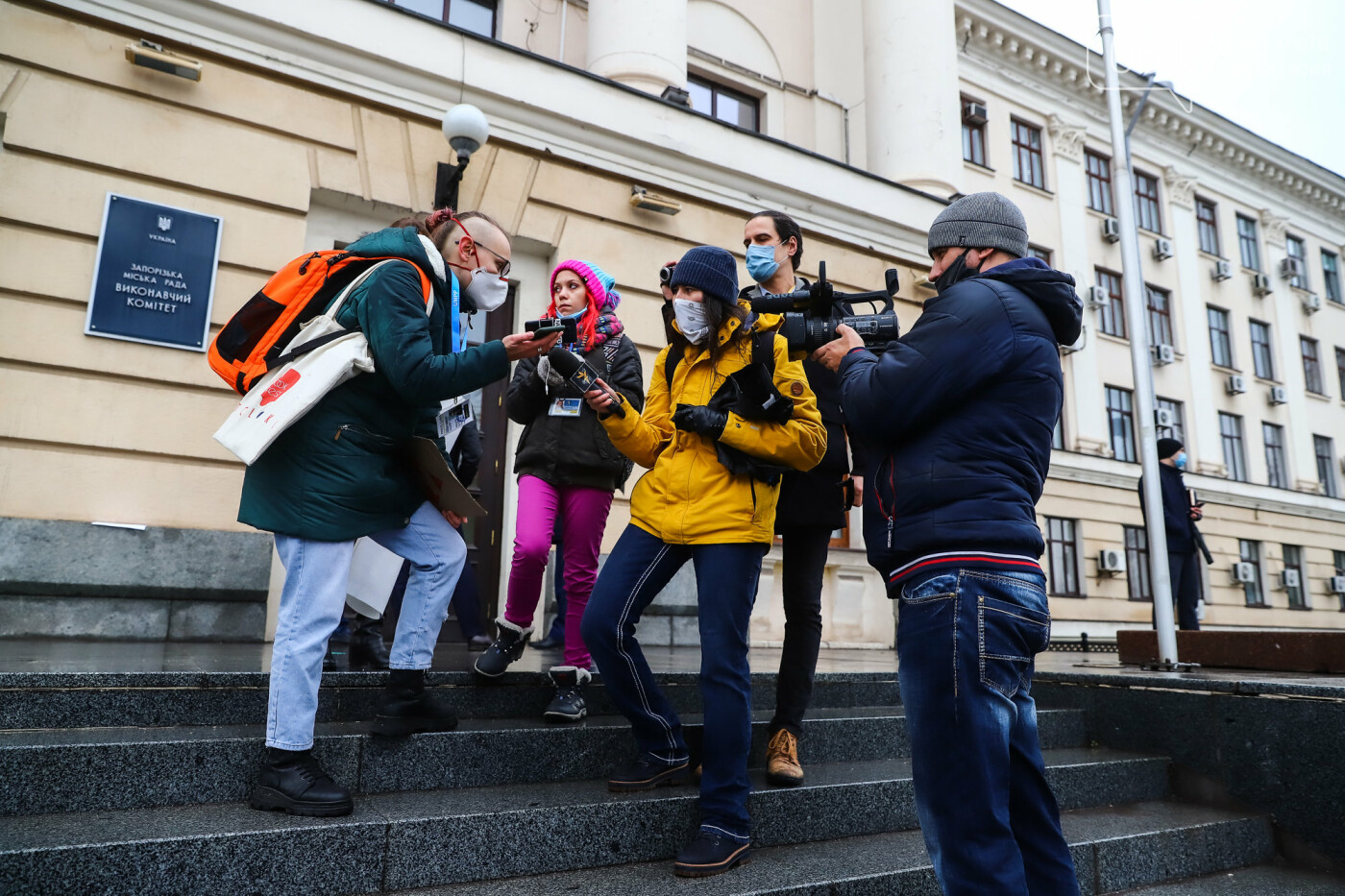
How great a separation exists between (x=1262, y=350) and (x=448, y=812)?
1127 inches

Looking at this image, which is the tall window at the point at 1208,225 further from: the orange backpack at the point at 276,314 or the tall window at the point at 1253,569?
the orange backpack at the point at 276,314

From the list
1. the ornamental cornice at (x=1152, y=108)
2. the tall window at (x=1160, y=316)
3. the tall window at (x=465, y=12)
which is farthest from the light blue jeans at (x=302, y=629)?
the tall window at (x=1160, y=316)

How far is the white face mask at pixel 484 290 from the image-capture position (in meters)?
3.34

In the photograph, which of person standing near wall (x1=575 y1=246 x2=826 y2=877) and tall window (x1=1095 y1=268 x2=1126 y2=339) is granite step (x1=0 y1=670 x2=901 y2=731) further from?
tall window (x1=1095 y1=268 x2=1126 y2=339)

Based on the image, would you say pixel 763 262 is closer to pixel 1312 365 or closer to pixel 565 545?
pixel 565 545

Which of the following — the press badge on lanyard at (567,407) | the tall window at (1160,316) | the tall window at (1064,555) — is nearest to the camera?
the press badge on lanyard at (567,407)

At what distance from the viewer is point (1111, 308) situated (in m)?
21.3

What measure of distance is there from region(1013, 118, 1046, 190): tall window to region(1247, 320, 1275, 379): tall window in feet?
29.6

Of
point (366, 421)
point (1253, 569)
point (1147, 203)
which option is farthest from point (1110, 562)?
point (366, 421)

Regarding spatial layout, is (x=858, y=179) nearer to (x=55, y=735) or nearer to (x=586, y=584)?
(x=586, y=584)

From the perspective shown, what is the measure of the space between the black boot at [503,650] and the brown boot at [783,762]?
1187 mm

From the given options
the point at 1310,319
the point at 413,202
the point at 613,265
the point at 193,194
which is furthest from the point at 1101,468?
the point at 193,194

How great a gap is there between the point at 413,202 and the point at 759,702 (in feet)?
16.3

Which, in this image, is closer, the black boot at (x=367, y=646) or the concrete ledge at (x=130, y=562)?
the black boot at (x=367, y=646)
